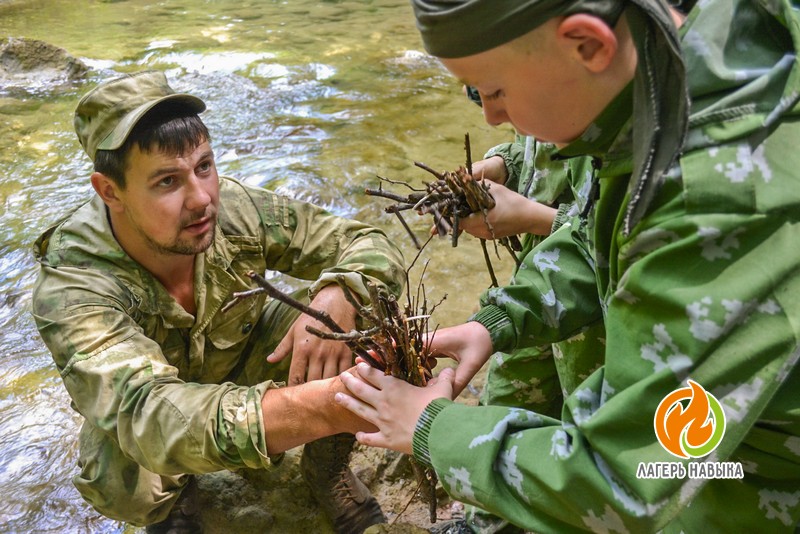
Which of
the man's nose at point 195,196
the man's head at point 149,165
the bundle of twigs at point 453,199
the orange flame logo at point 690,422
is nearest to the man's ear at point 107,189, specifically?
the man's head at point 149,165

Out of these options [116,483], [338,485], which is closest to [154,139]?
[116,483]

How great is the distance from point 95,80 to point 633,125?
7751 millimetres

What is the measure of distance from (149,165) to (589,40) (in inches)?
66.7

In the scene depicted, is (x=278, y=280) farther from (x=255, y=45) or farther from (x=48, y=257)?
(x=255, y=45)

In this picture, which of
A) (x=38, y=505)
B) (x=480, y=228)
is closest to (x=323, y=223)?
(x=480, y=228)

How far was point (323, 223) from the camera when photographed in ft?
9.70

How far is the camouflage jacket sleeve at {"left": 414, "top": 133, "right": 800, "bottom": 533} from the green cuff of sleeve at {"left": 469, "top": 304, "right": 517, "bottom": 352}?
575 millimetres

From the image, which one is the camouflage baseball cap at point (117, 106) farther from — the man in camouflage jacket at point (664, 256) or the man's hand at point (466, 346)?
the man in camouflage jacket at point (664, 256)

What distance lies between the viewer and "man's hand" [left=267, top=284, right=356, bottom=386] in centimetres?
233

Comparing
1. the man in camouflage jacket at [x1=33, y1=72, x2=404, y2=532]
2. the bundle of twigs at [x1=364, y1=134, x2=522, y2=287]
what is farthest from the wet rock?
the bundle of twigs at [x1=364, y1=134, x2=522, y2=287]

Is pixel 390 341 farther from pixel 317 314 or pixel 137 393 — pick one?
pixel 137 393

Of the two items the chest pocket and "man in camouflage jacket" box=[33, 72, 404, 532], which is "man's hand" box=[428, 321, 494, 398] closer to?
"man in camouflage jacket" box=[33, 72, 404, 532]

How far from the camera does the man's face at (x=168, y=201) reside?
249cm

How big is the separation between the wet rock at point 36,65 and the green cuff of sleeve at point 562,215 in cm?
700
